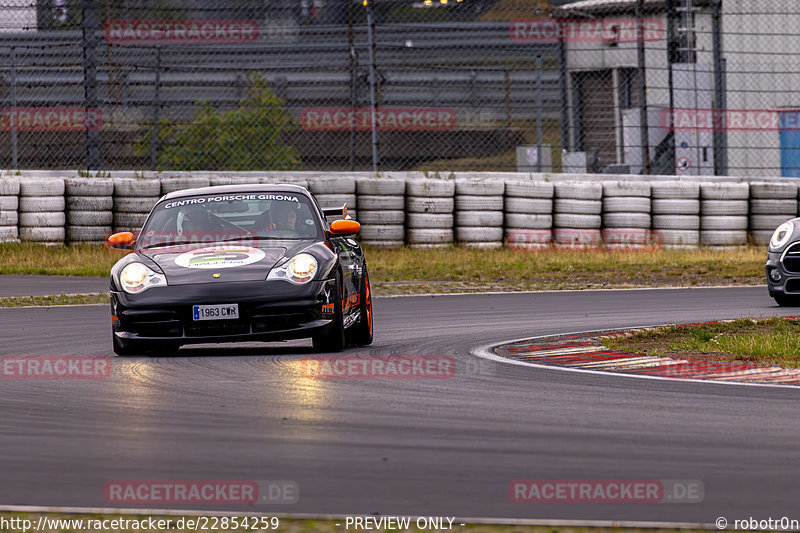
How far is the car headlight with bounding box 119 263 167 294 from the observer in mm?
8727

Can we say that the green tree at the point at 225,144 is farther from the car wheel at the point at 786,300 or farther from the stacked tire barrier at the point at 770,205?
the car wheel at the point at 786,300

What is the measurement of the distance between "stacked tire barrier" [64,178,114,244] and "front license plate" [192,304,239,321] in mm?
10500

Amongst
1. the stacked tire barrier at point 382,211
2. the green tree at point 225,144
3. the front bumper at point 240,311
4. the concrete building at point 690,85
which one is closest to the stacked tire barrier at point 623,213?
the concrete building at point 690,85

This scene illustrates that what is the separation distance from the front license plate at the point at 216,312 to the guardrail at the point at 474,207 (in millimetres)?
10185

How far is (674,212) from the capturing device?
1978 cm

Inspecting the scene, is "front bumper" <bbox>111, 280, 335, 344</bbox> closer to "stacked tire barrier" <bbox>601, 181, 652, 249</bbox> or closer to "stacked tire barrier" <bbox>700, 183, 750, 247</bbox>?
"stacked tire barrier" <bbox>601, 181, 652, 249</bbox>

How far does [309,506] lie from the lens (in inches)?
176

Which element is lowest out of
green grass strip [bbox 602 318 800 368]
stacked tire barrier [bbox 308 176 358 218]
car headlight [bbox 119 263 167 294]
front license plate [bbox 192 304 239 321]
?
green grass strip [bbox 602 318 800 368]

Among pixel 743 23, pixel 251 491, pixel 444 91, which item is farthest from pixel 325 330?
pixel 444 91

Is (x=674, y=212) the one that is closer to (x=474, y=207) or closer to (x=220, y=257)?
(x=474, y=207)

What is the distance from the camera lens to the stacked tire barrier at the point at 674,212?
1972 centimetres

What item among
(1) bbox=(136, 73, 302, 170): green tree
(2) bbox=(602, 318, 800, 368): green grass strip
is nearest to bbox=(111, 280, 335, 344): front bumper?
(2) bbox=(602, 318, 800, 368): green grass strip

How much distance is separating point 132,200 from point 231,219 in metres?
9.33

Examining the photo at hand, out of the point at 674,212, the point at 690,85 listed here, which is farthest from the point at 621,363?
the point at 690,85
